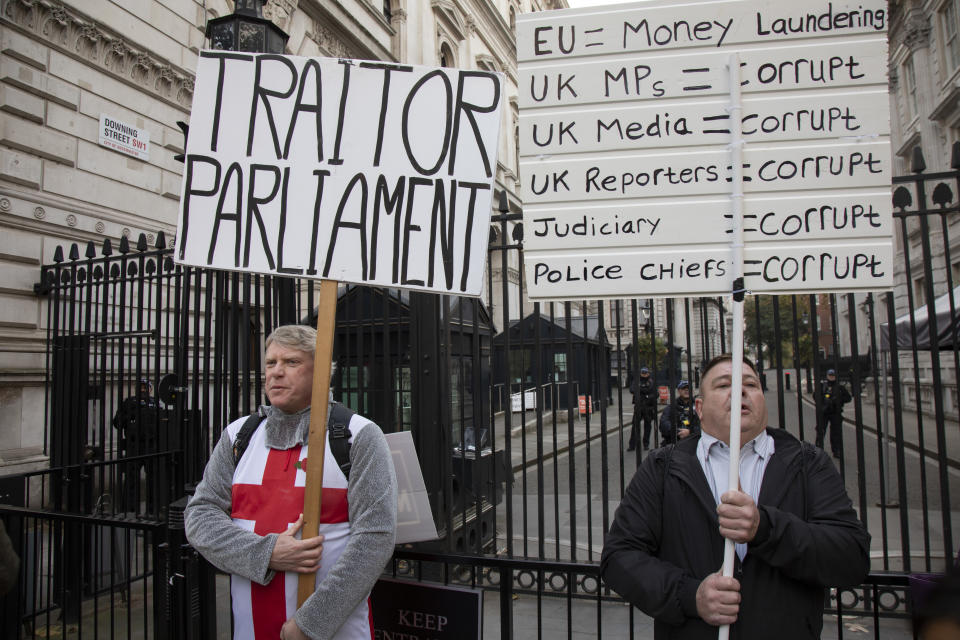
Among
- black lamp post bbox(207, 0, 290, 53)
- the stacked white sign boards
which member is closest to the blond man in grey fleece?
the stacked white sign boards

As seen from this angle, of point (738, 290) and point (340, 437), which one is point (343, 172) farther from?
point (738, 290)

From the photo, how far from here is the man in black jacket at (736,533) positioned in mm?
1799

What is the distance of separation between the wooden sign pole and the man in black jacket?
98 centimetres

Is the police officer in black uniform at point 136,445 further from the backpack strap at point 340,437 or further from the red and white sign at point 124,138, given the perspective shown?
the red and white sign at point 124,138

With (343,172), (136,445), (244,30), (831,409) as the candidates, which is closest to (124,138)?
(136,445)

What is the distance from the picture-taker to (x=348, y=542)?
220cm

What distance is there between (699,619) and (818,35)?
6.52 feet

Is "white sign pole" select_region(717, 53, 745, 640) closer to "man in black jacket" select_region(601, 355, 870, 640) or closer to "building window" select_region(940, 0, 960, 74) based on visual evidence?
"man in black jacket" select_region(601, 355, 870, 640)

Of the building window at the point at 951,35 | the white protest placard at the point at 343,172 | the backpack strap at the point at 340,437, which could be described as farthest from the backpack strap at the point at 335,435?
the building window at the point at 951,35

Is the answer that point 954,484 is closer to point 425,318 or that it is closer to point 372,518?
point 425,318

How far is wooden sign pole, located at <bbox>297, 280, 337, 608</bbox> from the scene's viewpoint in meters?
2.09

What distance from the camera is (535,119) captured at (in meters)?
2.45

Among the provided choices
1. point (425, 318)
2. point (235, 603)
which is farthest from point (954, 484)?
point (235, 603)

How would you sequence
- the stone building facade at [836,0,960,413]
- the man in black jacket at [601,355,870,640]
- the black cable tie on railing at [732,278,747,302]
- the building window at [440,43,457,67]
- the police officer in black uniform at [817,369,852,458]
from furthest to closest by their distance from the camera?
the building window at [440,43,457,67] → the stone building facade at [836,0,960,413] → the police officer in black uniform at [817,369,852,458] → the black cable tie on railing at [732,278,747,302] → the man in black jacket at [601,355,870,640]
